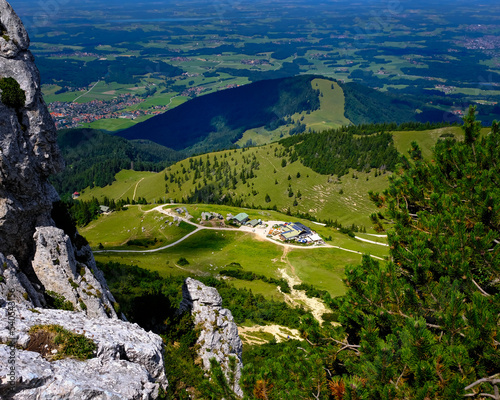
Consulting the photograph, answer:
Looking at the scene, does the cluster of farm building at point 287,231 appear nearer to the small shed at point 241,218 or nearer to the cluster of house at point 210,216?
the small shed at point 241,218

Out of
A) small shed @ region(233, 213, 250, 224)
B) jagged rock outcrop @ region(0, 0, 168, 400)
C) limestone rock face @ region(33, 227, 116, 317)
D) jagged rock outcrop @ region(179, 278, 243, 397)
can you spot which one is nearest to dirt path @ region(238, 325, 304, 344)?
jagged rock outcrop @ region(179, 278, 243, 397)

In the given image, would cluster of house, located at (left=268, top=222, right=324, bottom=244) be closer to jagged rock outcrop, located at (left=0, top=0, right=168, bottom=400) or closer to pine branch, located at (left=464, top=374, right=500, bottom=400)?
jagged rock outcrop, located at (left=0, top=0, right=168, bottom=400)

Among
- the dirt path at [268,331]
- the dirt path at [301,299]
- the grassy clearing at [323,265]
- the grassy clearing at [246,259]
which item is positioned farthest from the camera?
the grassy clearing at [323,265]

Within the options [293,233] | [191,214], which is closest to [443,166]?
[293,233]

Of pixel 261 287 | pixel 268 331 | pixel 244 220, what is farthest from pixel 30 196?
pixel 244 220

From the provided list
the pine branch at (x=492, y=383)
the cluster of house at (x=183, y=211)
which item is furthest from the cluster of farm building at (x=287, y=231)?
the pine branch at (x=492, y=383)

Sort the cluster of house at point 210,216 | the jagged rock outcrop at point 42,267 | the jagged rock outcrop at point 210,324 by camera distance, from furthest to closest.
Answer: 1. the cluster of house at point 210,216
2. the jagged rock outcrop at point 210,324
3. the jagged rock outcrop at point 42,267
